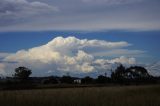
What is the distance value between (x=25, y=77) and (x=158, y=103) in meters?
98.9

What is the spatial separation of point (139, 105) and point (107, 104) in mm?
1452

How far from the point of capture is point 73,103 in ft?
57.5

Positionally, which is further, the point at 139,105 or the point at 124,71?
the point at 124,71

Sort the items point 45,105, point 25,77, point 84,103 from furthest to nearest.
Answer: point 25,77
point 84,103
point 45,105

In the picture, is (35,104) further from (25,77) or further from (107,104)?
(25,77)

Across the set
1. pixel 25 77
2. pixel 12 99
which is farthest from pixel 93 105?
pixel 25 77

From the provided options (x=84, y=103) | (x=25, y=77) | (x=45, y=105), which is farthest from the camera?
(x=25, y=77)

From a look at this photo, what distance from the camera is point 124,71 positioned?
114938 millimetres

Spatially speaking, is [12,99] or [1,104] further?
[12,99]

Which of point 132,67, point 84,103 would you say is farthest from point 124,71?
point 84,103

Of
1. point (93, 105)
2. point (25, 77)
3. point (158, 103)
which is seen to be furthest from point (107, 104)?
point (25, 77)

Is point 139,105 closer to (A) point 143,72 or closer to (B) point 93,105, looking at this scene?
(B) point 93,105

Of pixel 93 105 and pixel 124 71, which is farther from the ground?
pixel 124 71

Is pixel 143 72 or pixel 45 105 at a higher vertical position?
pixel 143 72
